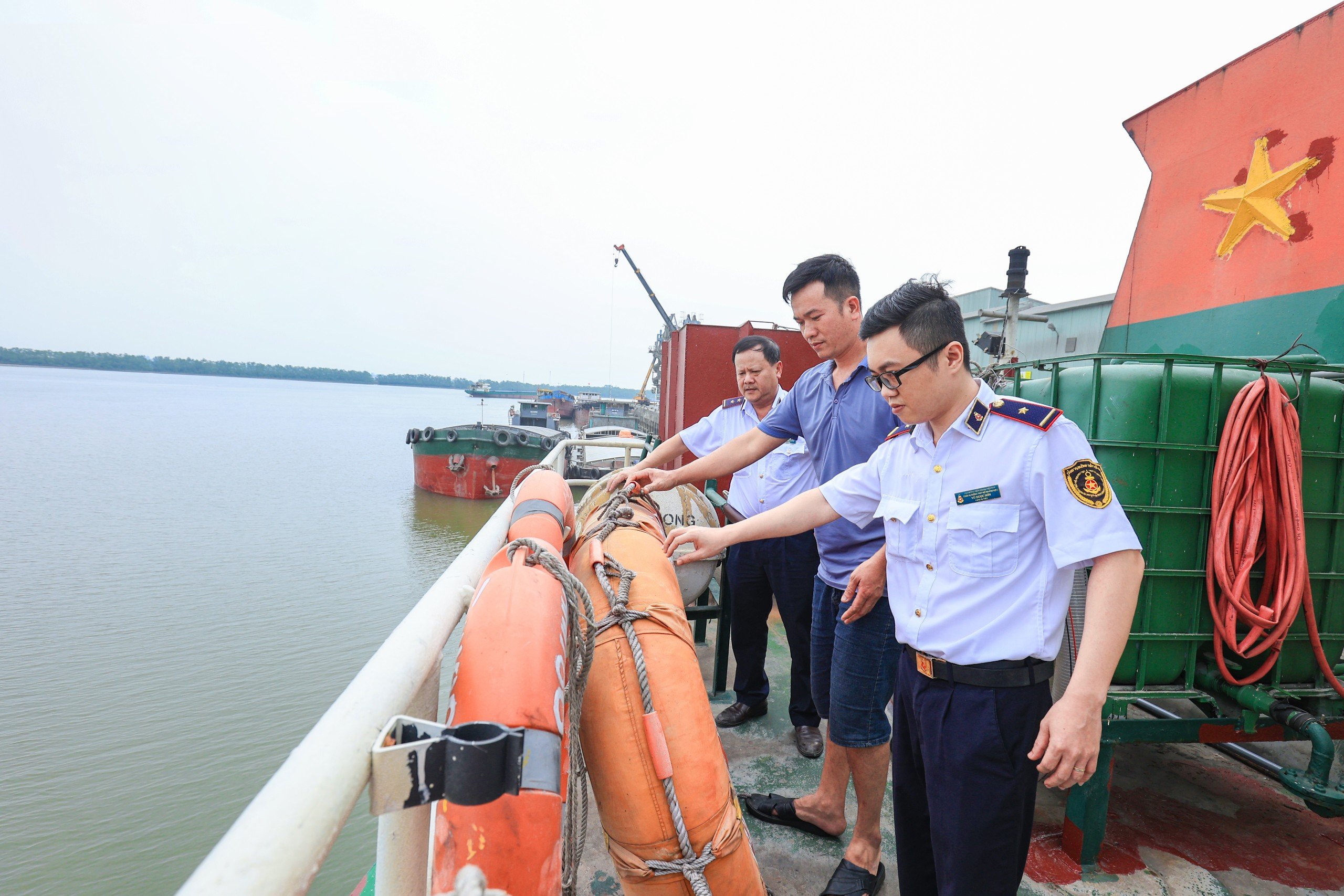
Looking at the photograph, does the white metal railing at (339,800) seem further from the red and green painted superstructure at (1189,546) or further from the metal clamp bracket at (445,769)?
the red and green painted superstructure at (1189,546)

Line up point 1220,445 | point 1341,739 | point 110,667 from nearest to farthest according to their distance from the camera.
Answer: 1. point 1220,445
2. point 1341,739
3. point 110,667

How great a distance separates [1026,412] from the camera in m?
1.43

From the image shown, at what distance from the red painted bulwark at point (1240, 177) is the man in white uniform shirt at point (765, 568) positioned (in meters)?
3.30

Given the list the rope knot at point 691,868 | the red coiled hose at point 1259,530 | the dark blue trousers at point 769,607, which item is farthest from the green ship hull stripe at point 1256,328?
the rope knot at point 691,868

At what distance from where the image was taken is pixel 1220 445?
2.07m

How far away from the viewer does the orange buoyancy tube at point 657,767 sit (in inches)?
55.6

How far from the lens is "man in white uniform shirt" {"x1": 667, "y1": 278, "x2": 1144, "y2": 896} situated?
1310mm

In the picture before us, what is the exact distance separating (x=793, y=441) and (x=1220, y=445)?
5.28 ft

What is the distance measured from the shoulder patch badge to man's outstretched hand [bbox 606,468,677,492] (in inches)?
52.4

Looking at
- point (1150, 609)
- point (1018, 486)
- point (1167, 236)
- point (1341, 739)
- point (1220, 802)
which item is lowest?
point (1220, 802)

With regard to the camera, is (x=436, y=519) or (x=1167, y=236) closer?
(x=1167, y=236)

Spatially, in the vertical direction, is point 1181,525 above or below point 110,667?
above

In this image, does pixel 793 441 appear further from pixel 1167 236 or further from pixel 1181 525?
pixel 1167 236

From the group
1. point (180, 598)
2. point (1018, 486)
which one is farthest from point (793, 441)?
point (180, 598)
